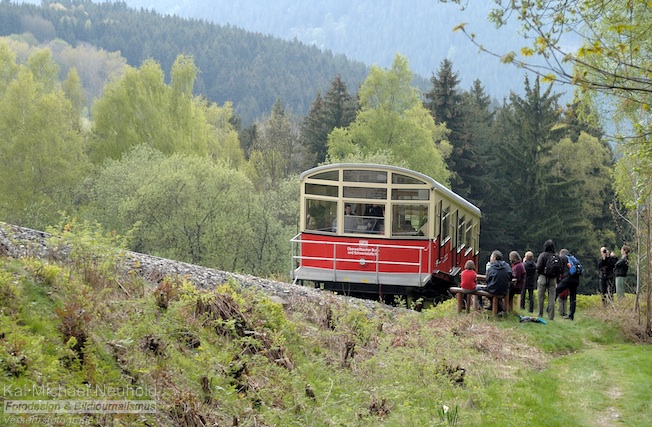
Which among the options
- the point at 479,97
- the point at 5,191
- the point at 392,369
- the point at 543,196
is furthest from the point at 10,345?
the point at 479,97

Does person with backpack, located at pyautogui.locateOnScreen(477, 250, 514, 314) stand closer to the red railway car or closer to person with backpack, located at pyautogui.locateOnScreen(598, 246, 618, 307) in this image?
the red railway car

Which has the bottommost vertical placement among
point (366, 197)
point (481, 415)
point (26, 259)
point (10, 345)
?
point (481, 415)

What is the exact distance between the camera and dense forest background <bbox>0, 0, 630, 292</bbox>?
34.6 metres

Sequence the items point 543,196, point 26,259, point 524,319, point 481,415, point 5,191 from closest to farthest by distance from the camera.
A: point 481,415 < point 26,259 < point 524,319 < point 5,191 < point 543,196

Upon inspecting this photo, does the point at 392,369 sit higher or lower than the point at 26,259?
lower

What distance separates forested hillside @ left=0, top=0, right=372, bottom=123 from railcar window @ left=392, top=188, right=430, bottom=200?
125m

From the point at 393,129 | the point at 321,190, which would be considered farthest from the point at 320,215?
the point at 393,129

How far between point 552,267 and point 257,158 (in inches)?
2088

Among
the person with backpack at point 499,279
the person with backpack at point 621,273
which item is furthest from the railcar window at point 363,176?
the person with backpack at point 621,273

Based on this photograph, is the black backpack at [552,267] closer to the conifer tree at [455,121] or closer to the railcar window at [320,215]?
the railcar window at [320,215]

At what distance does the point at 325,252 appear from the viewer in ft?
63.0

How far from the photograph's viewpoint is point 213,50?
15738 centimetres

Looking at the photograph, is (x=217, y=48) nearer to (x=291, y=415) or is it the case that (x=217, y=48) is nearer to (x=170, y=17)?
(x=170, y=17)

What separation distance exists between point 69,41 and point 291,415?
164m
